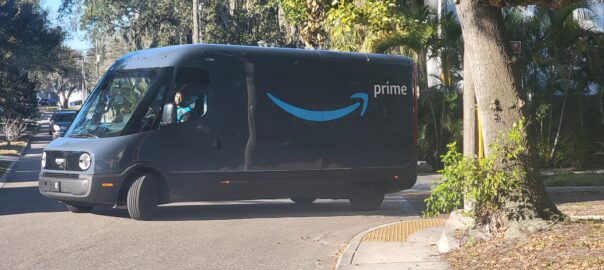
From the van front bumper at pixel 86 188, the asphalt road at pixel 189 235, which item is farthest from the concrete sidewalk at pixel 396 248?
the van front bumper at pixel 86 188

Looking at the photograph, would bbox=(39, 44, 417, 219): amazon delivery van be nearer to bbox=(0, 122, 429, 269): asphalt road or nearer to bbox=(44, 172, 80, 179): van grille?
bbox=(44, 172, 80, 179): van grille

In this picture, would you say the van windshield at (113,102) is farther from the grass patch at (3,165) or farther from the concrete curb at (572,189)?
the grass patch at (3,165)

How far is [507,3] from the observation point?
933 centimetres

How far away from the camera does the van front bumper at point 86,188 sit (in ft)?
40.5

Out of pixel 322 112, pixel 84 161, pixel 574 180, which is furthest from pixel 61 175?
pixel 574 180

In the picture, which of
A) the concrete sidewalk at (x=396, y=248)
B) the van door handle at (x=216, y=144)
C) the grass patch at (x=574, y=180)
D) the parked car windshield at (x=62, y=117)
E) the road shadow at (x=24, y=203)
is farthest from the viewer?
the parked car windshield at (x=62, y=117)

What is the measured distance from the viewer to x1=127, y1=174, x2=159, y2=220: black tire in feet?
41.0

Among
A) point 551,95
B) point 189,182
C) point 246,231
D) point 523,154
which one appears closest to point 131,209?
point 189,182

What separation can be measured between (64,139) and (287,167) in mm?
3626

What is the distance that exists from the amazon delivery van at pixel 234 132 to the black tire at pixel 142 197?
0.02 metres

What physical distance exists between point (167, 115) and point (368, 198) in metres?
4.10

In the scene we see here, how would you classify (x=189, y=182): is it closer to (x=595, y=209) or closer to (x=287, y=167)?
(x=287, y=167)

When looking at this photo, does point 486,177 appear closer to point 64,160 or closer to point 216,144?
point 216,144

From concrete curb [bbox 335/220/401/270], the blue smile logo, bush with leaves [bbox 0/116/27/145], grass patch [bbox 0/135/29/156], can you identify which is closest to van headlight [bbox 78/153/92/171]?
the blue smile logo
